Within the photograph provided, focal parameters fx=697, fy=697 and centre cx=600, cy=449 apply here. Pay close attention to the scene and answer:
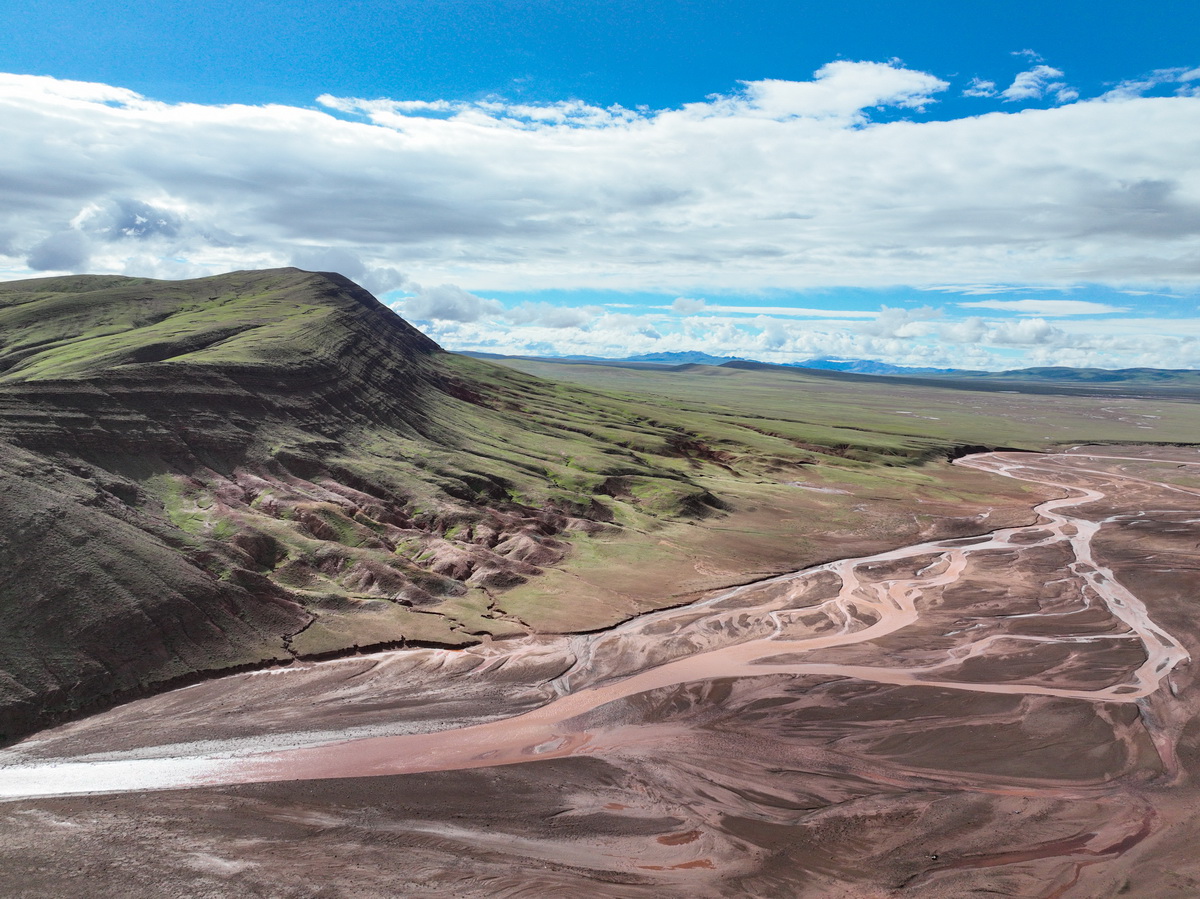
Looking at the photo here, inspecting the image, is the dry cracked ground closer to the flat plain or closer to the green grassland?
the flat plain

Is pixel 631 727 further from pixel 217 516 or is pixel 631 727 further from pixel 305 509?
pixel 217 516

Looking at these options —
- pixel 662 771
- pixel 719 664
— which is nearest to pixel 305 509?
pixel 719 664

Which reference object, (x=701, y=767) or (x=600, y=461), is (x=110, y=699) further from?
(x=600, y=461)

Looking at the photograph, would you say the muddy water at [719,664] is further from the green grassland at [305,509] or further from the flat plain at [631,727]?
the green grassland at [305,509]

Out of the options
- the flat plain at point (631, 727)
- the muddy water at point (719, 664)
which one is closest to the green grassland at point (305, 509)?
the flat plain at point (631, 727)

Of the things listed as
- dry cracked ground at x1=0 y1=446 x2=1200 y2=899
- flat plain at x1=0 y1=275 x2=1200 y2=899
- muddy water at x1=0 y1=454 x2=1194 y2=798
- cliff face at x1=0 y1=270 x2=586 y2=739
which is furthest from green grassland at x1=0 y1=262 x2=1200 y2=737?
muddy water at x1=0 y1=454 x2=1194 y2=798

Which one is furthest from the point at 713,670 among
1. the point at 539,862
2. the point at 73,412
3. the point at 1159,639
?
the point at 73,412
